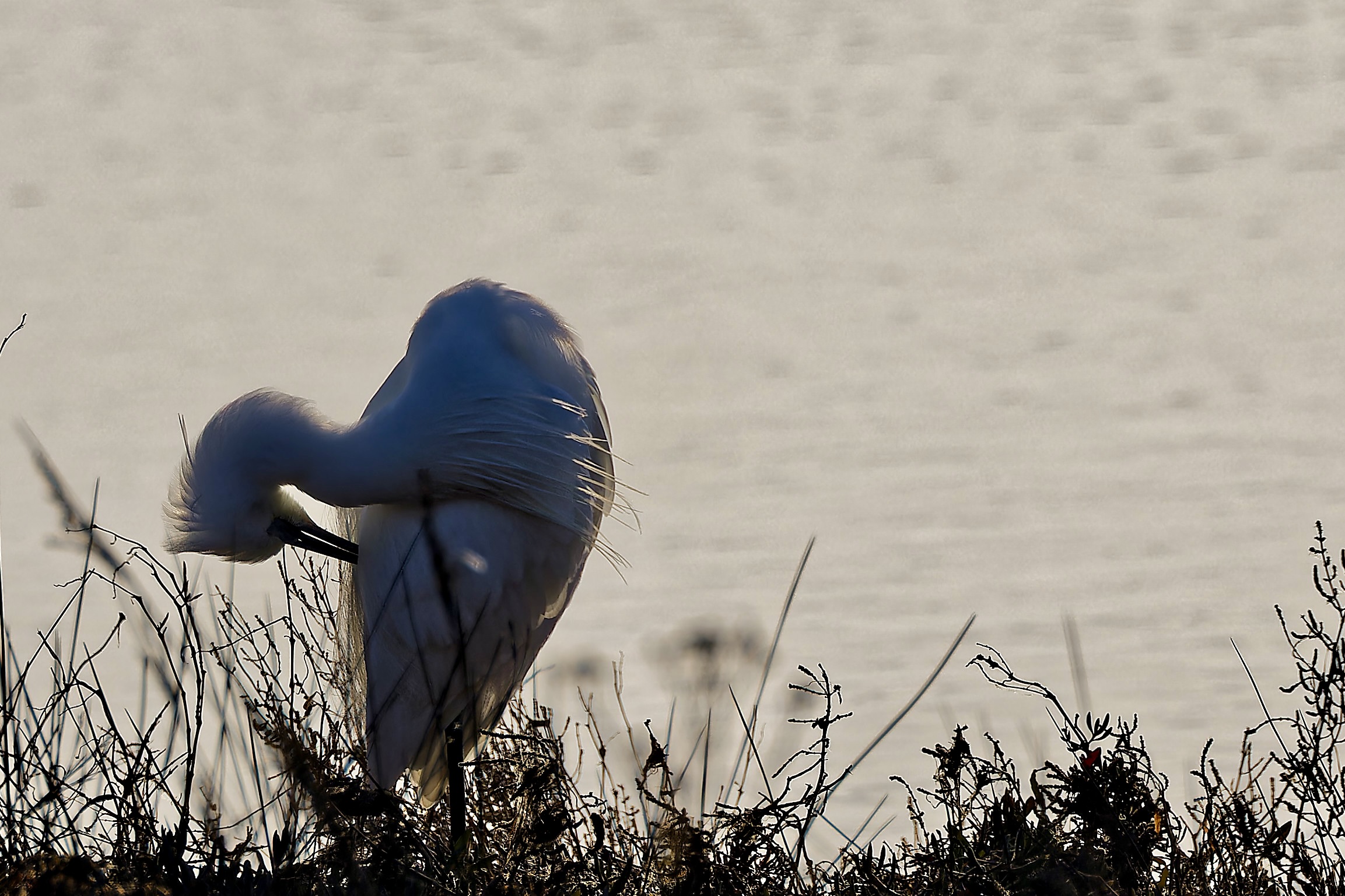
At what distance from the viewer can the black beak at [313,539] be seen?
14.1ft

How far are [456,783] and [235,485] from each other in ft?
2.90

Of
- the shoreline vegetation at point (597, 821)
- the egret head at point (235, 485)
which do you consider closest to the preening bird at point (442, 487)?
the egret head at point (235, 485)

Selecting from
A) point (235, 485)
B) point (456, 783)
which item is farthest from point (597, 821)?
point (235, 485)

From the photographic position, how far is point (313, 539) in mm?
4355

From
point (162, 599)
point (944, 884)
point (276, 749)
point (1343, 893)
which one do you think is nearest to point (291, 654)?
point (276, 749)

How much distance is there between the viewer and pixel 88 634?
6895 mm

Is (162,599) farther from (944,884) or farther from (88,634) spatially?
(944,884)

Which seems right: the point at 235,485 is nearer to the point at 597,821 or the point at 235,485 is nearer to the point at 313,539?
the point at 313,539

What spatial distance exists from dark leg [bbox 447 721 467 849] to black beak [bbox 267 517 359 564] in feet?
1.73

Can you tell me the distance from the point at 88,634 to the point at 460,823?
385 centimetres

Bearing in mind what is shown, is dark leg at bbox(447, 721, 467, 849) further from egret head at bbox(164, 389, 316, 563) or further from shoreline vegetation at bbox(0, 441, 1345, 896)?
egret head at bbox(164, 389, 316, 563)

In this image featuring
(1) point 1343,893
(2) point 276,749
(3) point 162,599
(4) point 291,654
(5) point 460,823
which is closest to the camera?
(2) point 276,749

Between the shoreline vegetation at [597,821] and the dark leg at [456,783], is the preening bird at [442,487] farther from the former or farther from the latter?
the shoreline vegetation at [597,821]

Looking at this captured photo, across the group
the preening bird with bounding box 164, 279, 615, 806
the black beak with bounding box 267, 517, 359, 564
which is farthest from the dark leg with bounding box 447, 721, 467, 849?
the black beak with bounding box 267, 517, 359, 564
